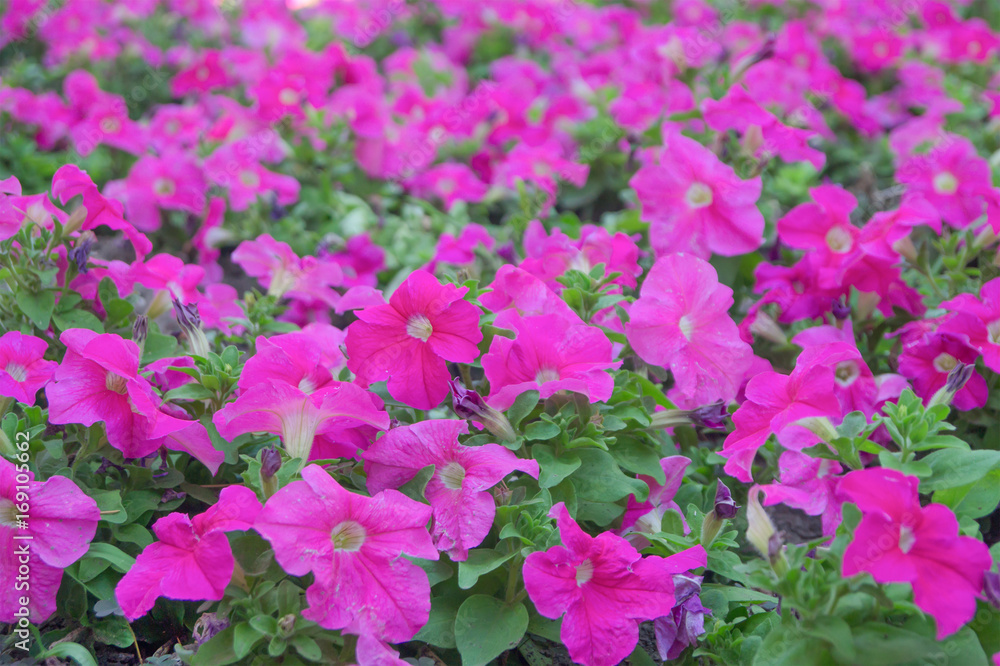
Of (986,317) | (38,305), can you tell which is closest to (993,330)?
(986,317)

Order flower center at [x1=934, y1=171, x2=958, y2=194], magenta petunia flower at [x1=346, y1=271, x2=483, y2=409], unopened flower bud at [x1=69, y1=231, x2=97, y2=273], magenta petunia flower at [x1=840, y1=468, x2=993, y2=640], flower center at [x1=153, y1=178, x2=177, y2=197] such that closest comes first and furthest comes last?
magenta petunia flower at [x1=840, y1=468, x2=993, y2=640] < magenta petunia flower at [x1=346, y1=271, x2=483, y2=409] < unopened flower bud at [x1=69, y1=231, x2=97, y2=273] < flower center at [x1=934, y1=171, x2=958, y2=194] < flower center at [x1=153, y1=178, x2=177, y2=197]

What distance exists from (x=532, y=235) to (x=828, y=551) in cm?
107

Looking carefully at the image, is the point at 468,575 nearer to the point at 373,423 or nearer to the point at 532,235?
the point at 373,423

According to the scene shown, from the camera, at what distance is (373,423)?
1282 mm

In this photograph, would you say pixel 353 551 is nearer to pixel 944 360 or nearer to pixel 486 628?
pixel 486 628

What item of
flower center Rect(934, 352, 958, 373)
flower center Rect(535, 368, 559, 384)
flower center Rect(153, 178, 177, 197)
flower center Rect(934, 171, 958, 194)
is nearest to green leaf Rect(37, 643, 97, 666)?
flower center Rect(535, 368, 559, 384)

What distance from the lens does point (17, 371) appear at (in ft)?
4.57

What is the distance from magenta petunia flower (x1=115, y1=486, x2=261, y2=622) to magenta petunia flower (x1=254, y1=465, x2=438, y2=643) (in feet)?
0.22

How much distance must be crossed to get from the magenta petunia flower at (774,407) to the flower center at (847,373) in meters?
0.36

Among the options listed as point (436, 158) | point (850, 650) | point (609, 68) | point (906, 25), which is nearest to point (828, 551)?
point (850, 650)

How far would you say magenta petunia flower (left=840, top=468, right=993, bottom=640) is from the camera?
1009 millimetres

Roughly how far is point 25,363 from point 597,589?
105cm

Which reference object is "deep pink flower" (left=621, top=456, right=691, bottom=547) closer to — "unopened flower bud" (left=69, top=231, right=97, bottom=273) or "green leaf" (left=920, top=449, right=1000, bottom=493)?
"green leaf" (left=920, top=449, right=1000, bottom=493)

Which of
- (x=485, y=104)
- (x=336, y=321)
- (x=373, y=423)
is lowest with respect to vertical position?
(x=336, y=321)
